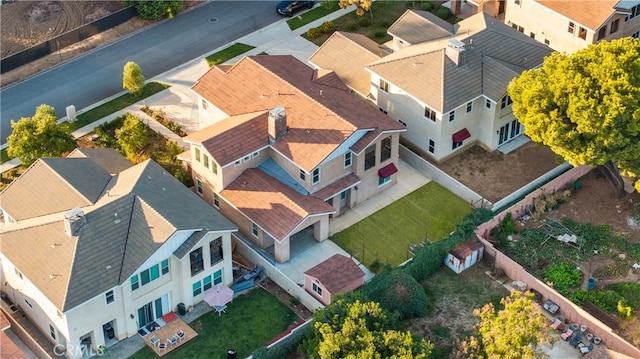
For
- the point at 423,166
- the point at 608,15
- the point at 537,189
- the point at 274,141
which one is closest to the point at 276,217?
the point at 274,141

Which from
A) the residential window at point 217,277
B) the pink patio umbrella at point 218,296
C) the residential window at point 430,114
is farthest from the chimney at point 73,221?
the residential window at point 430,114

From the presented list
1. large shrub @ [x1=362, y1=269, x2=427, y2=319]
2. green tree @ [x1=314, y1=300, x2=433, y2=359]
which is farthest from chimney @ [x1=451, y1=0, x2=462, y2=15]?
green tree @ [x1=314, y1=300, x2=433, y2=359]

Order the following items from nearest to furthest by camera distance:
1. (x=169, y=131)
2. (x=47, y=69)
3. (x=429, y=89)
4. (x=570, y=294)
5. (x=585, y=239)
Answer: (x=570, y=294)
(x=585, y=239)
(x=429, y=89)
(x=169, y=131)
(x=47, y=69)

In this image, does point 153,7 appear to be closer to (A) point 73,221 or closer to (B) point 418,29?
(B) point 418,29

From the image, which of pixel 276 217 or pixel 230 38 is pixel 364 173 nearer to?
pixel 276 217

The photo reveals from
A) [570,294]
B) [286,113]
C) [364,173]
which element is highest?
[286,113]

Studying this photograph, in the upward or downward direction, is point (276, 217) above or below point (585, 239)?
above
